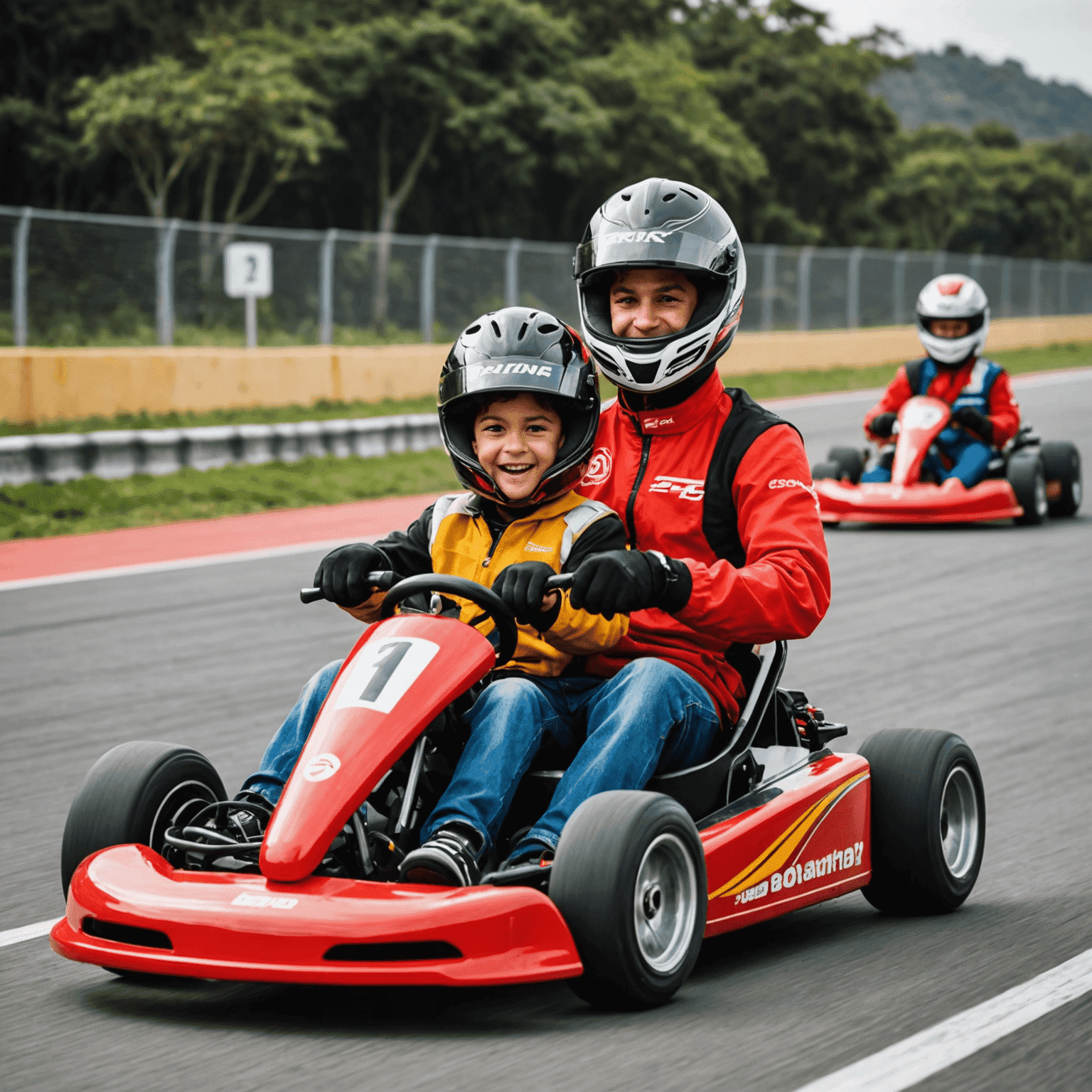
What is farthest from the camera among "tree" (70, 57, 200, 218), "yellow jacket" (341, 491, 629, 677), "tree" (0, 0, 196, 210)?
"tree" (0, 0, 196, 210)

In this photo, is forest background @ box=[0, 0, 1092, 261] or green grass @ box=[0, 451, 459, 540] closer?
green grass @ box=[0, 451, 459, 540]

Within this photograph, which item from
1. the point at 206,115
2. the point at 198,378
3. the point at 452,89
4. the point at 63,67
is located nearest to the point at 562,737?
the point at 198,378

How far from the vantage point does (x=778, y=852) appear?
13.3ft

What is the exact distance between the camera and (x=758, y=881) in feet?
13.1

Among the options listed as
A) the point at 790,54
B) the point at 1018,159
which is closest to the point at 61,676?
the point at 790,54

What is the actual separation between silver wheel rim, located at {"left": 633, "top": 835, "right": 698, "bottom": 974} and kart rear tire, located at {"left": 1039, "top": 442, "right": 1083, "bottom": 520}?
9.56 meters

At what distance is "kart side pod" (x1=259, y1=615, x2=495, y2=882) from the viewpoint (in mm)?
3520

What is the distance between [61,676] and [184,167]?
24510mm

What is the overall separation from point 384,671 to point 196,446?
10.5 m

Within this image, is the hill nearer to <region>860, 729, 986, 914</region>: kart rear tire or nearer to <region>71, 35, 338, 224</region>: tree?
<region>71, 35, 338, 224</region>: tree

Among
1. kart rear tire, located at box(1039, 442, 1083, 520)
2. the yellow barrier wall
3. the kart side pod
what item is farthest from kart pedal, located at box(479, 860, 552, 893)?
the yellow barrier wall

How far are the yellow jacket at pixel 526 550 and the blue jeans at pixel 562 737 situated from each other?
0.09 meters

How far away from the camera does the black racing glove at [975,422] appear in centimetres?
1228

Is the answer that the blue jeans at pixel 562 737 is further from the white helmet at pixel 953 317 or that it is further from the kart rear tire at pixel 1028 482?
the white helmet at pixel 953 317
